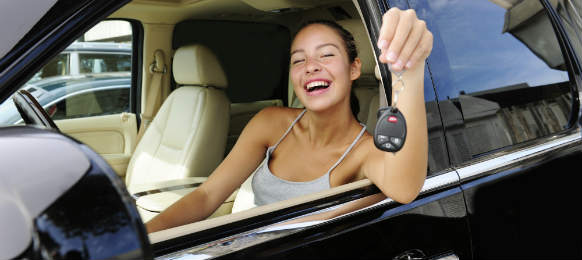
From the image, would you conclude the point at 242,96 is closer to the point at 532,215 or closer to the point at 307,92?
the point at 307,92

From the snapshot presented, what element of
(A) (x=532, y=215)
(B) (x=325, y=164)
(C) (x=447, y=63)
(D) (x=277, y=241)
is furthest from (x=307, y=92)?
(A) (x=532, y=215)

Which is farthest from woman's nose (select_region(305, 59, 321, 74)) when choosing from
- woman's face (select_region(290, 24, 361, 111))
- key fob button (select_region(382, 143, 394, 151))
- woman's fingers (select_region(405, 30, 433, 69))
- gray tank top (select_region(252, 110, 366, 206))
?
key fob button (select_region(382, 143, 394, 151))

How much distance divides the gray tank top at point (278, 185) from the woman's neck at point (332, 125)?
0.06 meters

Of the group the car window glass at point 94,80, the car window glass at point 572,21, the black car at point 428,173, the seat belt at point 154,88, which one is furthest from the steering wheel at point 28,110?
the car window glass at point 572,21

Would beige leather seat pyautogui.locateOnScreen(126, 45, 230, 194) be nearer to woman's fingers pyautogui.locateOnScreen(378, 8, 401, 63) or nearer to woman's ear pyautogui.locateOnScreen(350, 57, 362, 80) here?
woman's ear pyautogui.locateOnScreen(350, 57, 362, 80)

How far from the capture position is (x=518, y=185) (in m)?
1.69

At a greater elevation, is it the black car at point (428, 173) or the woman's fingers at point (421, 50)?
the woman's fingers at point (421, 50)

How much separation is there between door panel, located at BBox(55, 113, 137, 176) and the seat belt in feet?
0.31

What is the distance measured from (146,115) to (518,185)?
2760mm

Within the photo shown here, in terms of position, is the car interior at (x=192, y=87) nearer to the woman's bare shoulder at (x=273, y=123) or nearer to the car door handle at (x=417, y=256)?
the woman's bare shoulder at (x=273, y=123)

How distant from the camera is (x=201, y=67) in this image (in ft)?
10.6

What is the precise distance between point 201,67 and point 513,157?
2012mm

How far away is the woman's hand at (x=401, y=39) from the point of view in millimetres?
1084

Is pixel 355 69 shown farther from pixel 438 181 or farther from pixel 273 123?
pixel 438 181
